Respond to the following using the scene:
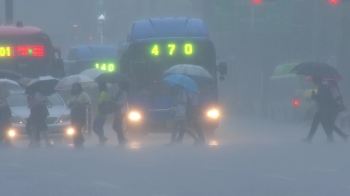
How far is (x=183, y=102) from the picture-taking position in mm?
20156

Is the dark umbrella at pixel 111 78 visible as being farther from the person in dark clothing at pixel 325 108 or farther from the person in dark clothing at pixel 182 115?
the person in dark clothing at pixel 325 108

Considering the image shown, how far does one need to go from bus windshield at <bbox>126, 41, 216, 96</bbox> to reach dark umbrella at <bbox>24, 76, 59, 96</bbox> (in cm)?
307

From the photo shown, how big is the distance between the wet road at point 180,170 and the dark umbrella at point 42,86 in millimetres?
1600

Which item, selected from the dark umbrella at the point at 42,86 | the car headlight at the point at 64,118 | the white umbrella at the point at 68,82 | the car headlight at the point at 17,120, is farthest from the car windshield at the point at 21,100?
the dark umbrella at the point at 42,86

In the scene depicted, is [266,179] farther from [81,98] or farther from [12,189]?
[81,98]

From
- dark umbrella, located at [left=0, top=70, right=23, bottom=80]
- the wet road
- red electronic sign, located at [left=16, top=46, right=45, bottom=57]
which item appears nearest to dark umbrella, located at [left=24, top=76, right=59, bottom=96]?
the wet road

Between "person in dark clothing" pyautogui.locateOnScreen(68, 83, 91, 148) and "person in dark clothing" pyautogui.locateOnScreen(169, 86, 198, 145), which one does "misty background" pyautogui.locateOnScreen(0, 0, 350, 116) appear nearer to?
"person in dark clothing" pyautogui.locateOnScreen(169, 86, 198, 145)

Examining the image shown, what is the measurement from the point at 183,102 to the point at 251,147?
2.21m

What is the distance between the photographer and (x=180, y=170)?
1427cm

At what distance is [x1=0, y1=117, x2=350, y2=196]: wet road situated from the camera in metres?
12.2

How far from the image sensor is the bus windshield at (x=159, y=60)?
77.4 ft

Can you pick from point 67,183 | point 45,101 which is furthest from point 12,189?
point 45,101

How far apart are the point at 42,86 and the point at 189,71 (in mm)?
3632

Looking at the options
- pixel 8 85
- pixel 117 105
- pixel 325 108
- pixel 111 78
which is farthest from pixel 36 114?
pixel 325 108
